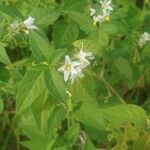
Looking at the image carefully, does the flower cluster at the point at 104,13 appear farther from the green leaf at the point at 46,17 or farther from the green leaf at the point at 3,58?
the green leaf at the point at 3,58

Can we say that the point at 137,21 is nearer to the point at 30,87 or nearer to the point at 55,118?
the point at 55,118

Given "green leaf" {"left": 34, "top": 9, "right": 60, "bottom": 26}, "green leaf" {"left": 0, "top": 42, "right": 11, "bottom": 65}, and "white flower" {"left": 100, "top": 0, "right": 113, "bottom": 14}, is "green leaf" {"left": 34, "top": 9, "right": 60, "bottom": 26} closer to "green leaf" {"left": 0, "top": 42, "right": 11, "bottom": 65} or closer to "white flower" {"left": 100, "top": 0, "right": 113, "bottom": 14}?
"white flower" {"left": 100, "top": 0, "right": 113, "bottom": 14}

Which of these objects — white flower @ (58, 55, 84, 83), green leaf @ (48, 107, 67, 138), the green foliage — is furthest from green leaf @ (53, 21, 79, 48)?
white flower @ (58, 55, 84, 83)

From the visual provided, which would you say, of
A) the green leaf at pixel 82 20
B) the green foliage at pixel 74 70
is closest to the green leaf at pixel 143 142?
the green foliage at pixel 74 70

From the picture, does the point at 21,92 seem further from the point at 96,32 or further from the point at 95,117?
the point at 96,32

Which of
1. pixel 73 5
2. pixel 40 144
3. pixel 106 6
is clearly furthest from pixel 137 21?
pixel 40 144

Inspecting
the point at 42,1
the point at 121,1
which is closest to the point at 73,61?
the point at 42,1

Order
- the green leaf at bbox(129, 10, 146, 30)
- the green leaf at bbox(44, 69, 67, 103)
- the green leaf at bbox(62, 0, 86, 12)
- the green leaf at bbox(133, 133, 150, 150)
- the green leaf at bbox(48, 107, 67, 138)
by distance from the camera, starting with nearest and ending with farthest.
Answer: the green leaf at bbox(44, 69, 67, 103) < the green leaf at bbox(133, 133, 150, 150) < the green leaf at bbox(48, 107, 67, 138) < the green leaf at bbox(62, 0, 86, 12) < the green leaf at bbox(129, 10, 146, 30)
